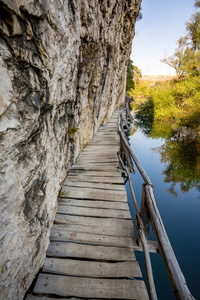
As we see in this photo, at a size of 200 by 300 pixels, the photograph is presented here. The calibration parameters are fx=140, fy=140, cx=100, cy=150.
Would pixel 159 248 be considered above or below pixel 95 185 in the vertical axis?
above

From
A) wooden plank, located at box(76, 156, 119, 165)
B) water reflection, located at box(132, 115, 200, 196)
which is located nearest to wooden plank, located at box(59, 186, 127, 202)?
wooden plank, located at box(76, 156, 119, 165)

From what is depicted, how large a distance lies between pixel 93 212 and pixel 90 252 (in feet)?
2.68

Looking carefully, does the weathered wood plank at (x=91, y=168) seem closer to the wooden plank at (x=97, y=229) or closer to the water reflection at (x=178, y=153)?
the wooden plank at (x=97, y=229)

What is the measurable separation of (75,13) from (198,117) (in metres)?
13.7

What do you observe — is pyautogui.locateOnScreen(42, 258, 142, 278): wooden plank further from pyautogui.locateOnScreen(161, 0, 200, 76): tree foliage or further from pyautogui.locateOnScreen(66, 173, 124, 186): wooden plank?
pyautogui.locateOnScreen(161, 0, 200, 76): tree foliage

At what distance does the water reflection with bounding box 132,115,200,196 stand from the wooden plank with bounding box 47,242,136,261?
5.47 m

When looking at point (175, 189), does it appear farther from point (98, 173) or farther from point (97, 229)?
point (97, 229)

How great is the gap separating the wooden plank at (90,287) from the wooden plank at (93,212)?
1.11 m

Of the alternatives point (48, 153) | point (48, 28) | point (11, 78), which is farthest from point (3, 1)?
point (48, 153)

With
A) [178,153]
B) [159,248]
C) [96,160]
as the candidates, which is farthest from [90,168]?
[178,153]

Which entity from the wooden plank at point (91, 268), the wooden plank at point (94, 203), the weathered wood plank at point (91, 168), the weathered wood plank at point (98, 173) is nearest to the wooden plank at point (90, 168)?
the weathered wood plank at point (91, 168)

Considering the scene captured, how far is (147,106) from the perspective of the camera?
20.0m

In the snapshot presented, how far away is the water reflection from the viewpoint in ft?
25.0

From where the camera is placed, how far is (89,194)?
3641 mm
